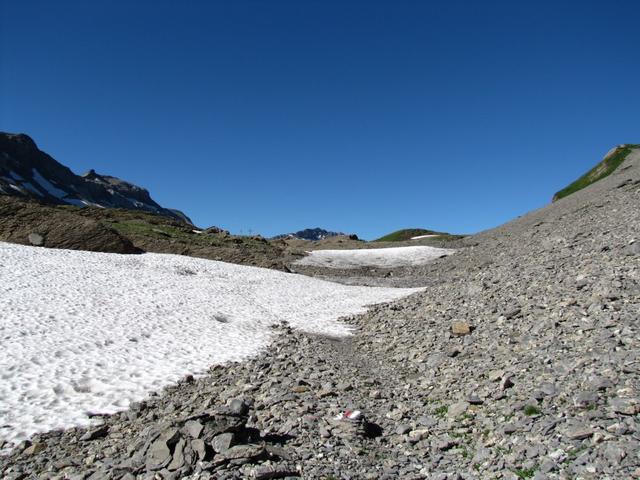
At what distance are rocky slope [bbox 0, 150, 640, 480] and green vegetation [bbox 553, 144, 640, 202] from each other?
7491 centimetres

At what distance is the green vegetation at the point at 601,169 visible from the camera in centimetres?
7712

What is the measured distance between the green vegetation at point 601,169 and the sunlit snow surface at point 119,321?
213ft

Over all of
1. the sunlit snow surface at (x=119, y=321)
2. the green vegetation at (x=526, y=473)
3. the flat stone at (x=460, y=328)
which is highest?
the sunlit snow surface at (x=119, y=321)

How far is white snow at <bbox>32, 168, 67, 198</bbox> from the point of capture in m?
169

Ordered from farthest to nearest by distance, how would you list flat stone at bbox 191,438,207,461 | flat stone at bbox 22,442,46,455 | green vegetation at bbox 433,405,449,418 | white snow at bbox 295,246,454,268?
white snow at bbox 295,246,454,268 → green vegetation at bbox 433,405,449,418 → flat stone at bbox 22,442,46,455 → flat stone at bbox 191,438,207,461

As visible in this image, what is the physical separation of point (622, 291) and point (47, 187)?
200 m

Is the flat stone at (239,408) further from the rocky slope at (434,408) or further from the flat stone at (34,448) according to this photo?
the flat stone at (34,448)

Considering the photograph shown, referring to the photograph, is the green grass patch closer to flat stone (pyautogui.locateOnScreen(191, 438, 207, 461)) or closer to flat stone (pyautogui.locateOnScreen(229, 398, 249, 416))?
flat stone (pyautogui.locateOnScreen(191, 438, 207, 461))

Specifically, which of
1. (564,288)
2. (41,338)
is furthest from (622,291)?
(41,338)

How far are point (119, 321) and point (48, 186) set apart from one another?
187 metres

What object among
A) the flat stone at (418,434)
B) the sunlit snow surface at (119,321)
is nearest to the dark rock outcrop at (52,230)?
the sunlit snow surface at (119,321)

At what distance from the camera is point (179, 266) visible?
3459 centimetres

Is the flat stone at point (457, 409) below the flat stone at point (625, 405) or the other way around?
below

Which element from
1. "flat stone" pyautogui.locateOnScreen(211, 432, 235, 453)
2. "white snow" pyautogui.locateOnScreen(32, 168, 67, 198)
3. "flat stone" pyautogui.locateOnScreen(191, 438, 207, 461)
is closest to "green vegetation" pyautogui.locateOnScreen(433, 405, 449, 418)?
"flat stone" pyautogui.locateOnScreen(211, 432, 235, 453)
